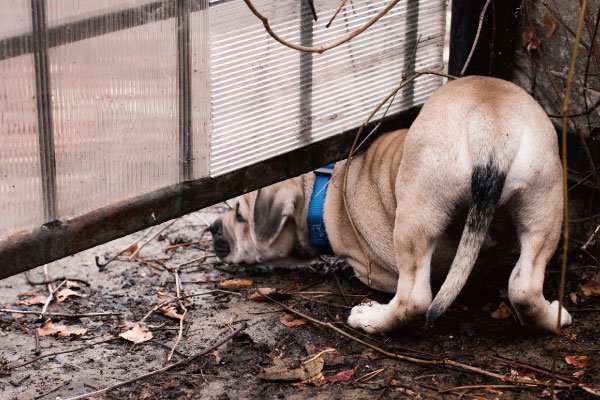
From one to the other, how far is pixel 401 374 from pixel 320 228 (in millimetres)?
1402

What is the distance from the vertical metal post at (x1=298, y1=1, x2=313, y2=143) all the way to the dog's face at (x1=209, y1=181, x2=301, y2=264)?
690mm

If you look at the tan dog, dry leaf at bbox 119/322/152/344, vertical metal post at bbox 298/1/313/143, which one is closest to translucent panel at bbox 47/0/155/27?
vertical metal post at bbox 298/1/313/143

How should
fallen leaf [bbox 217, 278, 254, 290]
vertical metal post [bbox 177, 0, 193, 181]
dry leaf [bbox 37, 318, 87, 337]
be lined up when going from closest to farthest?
vertical metal post [bbox 177, 0, 193, 181], dry leaf [bbox 37, 318, 87, 337], fallen leaf [bbox 217, 278, 254, 290]

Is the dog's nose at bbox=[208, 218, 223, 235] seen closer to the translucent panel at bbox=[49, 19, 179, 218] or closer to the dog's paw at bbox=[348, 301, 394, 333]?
the dog's paw at bbox=[348, 301, 394, 333]

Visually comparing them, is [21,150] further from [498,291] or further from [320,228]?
[498,291]

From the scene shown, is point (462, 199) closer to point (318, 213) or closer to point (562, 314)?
point (562, 314)

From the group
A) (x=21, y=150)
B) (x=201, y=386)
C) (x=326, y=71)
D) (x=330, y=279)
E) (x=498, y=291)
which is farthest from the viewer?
(x=330, y=279)

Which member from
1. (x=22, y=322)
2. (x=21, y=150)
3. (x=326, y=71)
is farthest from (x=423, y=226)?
(x=22, y=322)

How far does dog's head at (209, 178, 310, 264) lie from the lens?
5.56 meters

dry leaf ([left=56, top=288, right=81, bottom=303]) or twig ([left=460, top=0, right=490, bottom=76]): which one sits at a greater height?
twig ([left=460, top=0, right=490, bottom=76])

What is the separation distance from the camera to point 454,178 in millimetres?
4328

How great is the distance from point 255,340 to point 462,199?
130cm

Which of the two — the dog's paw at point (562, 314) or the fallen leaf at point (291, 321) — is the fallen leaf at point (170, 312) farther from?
the dog's paw at point (562, 314)

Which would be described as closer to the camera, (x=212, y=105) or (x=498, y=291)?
(x=212, y=105)
